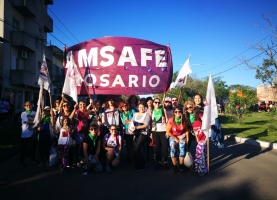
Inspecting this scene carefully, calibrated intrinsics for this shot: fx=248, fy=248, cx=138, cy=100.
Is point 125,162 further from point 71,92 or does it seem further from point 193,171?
point 71,92

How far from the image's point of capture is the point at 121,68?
614cm

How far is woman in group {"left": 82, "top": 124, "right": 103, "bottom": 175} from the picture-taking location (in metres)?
5.50

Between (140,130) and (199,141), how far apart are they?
1.39 metres

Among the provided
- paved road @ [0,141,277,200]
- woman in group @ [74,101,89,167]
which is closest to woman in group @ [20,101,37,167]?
paved road @ [0,141,277,200]

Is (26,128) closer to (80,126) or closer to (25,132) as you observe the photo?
(25,132)

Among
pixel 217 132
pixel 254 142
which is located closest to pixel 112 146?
pixel 217 132

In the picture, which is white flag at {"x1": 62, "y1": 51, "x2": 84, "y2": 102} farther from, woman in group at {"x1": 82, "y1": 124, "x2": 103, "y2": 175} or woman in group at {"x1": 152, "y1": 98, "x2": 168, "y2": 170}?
Answer: woman in group at {"x1": 152, "y1": 98, "x2": 168, "y2": 170}

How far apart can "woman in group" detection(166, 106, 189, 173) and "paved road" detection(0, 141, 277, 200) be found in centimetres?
32

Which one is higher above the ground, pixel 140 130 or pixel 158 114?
pixel 158 114

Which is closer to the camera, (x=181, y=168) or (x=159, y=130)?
(x=181, y=168)

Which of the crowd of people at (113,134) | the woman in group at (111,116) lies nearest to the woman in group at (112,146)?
the crowd of people at (113,134)

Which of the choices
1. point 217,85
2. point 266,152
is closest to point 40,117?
point 266,152

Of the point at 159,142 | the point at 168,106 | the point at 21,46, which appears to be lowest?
the point at 159,142

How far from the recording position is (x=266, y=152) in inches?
314
